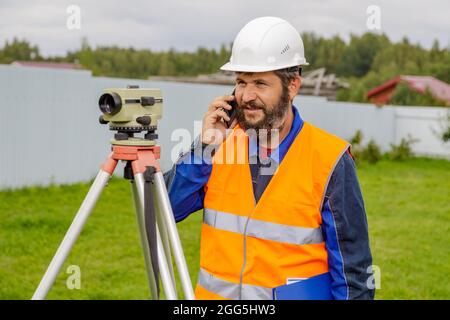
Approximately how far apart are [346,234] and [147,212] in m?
0.67

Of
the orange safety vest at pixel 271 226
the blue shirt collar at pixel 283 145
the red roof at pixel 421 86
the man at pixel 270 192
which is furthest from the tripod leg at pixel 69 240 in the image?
the red roof at pixel 421 86

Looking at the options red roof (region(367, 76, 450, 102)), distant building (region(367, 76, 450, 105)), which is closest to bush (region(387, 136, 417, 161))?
distant building (region(367, 76, 450, 105))

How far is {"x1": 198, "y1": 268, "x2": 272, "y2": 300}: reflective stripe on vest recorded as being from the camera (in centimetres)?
225

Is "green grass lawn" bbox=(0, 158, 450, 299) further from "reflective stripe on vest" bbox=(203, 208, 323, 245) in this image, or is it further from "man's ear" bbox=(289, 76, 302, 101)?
"man's ear" bbox=(289, 76, 302, 101)

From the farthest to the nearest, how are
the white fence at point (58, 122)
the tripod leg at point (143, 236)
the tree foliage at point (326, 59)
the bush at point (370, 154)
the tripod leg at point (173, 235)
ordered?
the tree foliage at point (326, 59)
the bush at point (370, 154)
the white fence at point (58, 122)
the tripod leg at point (143, 236)
the tripod leg at point (173, 235)

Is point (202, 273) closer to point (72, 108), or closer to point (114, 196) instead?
point (114, 196)

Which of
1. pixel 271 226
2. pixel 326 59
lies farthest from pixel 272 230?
pixel 326 59

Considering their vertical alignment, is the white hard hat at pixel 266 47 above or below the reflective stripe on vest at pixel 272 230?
above

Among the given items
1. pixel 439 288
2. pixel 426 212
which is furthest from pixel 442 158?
pixel 439 288

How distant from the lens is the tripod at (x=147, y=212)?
2078 mm

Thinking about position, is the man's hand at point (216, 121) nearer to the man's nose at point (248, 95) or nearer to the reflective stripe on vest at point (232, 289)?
the man's nose at point (248, 95)

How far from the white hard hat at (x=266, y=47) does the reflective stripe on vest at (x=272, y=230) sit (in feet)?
1.78

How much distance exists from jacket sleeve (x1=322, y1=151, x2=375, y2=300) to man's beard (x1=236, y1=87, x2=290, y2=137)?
271 mm
